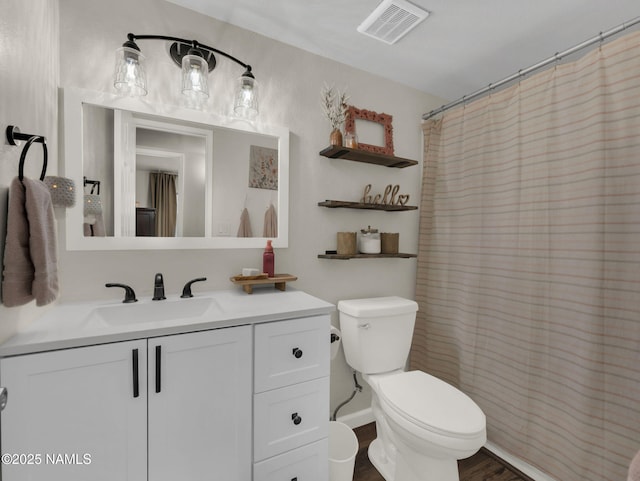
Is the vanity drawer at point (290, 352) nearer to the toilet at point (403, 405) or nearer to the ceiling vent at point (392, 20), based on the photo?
the toilet at point (403, 405)

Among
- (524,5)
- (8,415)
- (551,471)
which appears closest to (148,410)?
(8,415)

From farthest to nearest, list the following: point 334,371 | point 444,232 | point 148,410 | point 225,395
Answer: point 444,232 < point 334,371 < point 225,395 < point 148,410

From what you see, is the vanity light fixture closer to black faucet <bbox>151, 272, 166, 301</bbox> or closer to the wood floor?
black faucet <bbox>151, 272, 166, 301</bbox>

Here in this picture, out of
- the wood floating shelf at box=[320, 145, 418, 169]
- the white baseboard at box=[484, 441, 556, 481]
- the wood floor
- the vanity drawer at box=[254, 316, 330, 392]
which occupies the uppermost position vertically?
the wood floating shelf at box=[320, 145, 418, 169]

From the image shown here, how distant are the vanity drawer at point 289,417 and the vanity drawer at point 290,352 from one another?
1.5 inches

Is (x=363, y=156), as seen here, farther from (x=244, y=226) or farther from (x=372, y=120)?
(x=244, y=226)

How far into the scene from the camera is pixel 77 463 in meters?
0.82

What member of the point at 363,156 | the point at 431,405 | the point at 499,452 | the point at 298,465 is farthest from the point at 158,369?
the point at 499,452

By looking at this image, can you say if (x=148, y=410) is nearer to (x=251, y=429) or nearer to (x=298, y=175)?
(x=251, y=429)

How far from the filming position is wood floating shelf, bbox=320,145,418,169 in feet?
5.44

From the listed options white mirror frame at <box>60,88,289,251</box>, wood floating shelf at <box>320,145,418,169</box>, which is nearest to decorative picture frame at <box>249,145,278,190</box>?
white mirror frame at <box>60,88,289,251</box>

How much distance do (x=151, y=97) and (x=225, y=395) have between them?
1.33 metres

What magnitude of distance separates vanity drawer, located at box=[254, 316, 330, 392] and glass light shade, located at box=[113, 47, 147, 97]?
1164mm

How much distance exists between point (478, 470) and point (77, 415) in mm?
1904
